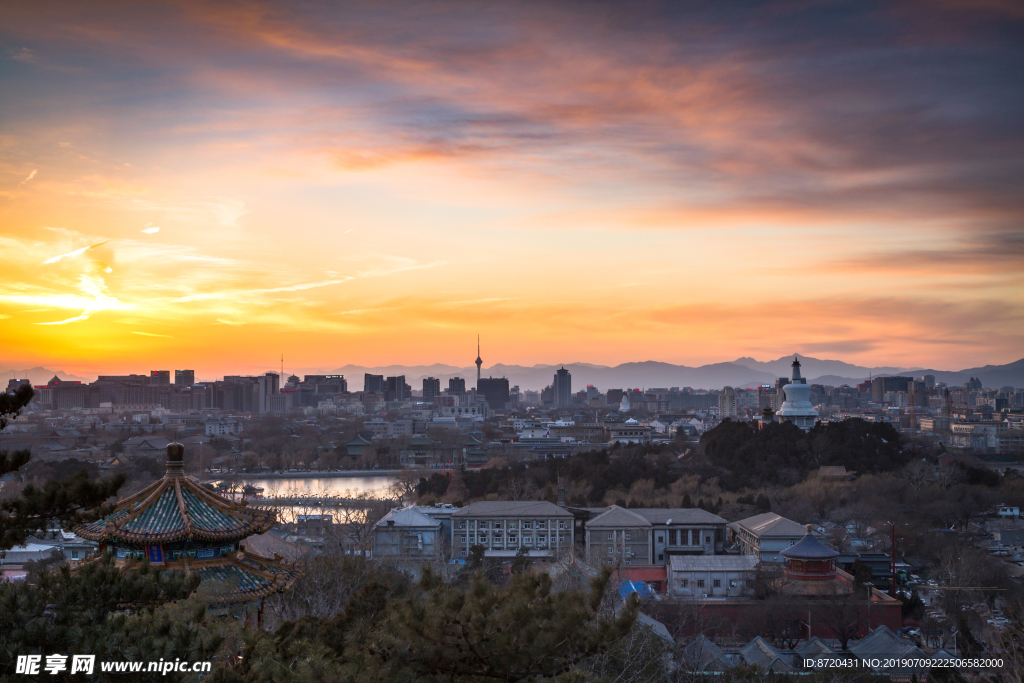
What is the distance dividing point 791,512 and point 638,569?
6.95 m

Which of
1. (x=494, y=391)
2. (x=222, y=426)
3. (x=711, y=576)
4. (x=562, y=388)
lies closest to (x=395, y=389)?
(x=494, y=391)

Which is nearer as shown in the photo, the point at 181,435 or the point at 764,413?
the point at 764,413

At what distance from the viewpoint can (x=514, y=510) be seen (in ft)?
69.5

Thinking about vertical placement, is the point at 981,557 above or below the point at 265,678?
below

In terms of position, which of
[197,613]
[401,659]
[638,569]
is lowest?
[638,569]

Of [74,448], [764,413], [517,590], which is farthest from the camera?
→ [74,448]

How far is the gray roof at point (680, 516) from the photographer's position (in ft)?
65.2

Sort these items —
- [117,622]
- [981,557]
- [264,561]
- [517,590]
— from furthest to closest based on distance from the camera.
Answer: [981,557]
[264,561]
[517,590]
[117,622]

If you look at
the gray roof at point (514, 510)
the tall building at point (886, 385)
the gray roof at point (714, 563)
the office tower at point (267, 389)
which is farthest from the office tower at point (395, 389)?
the gray roof at point (714, 563)

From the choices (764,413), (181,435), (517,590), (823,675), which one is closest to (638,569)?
(823,675)

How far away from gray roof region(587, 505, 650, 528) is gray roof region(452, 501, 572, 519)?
Result: 1394 mm

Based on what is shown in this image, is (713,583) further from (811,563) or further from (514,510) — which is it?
(514,510)

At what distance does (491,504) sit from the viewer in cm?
2172

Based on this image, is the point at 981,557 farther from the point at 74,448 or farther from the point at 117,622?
the point at 74,448
